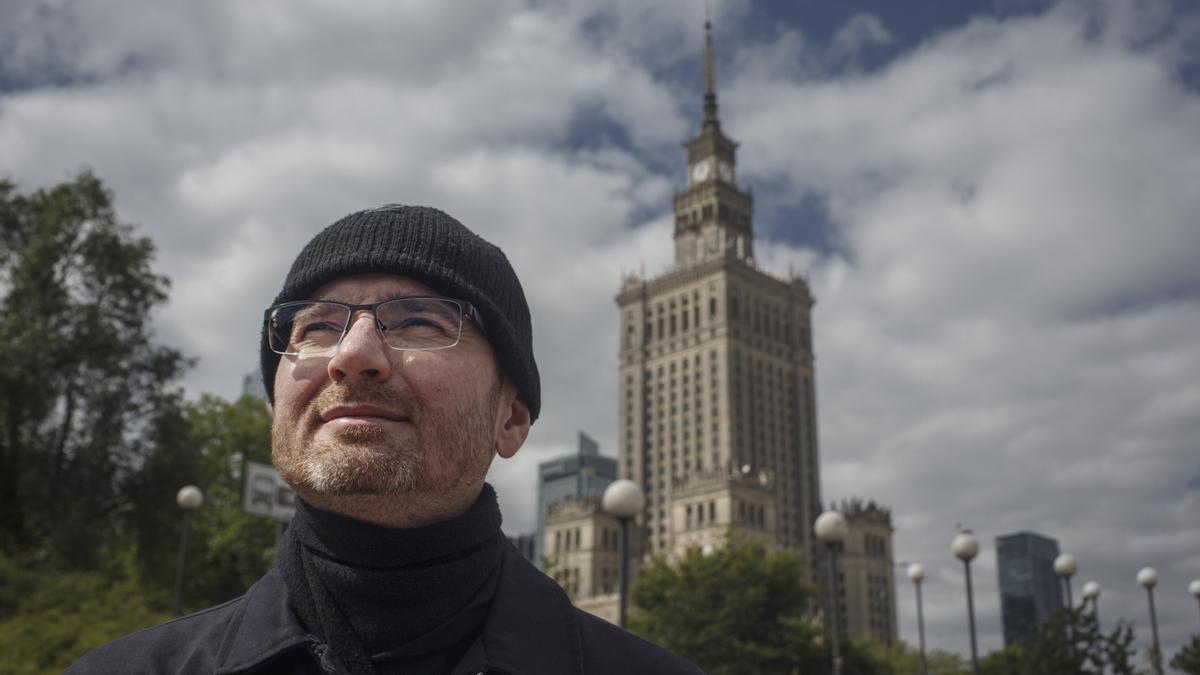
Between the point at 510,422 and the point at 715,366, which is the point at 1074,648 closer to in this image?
the point at 510,422

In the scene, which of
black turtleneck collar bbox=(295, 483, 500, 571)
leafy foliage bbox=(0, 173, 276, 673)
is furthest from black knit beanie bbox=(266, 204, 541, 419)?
leafy foliage bbox=(0, 173, 276, 673)

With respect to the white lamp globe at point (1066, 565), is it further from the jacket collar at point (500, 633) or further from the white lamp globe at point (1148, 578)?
the jacket collar at point (500, 633)

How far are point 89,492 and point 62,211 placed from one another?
9.53 m

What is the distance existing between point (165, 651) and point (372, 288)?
1.05 m

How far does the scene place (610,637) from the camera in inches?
101

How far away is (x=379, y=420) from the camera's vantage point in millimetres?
2416

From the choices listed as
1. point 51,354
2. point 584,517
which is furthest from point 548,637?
point 584,517

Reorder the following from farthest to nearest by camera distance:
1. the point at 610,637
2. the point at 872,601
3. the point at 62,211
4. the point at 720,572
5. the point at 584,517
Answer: the point at 872,601, the point at 584,517, the point at 720,572, the point at 62,211, the point at 610,637

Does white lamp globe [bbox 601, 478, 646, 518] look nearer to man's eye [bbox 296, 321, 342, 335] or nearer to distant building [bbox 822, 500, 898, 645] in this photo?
man's eye [bbox 296, 321, 342, 335]

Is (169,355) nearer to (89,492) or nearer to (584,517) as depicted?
(89,492)

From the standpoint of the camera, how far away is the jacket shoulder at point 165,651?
2.24 m

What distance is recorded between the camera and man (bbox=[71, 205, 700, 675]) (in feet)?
7.48

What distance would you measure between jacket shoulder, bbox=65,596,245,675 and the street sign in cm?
1776

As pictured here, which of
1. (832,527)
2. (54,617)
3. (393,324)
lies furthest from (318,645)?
(54,617)
